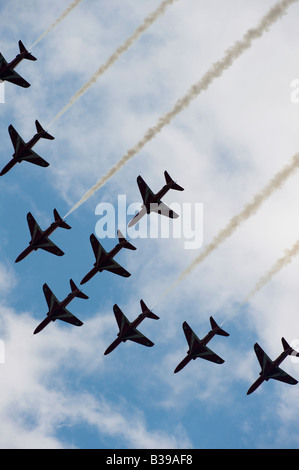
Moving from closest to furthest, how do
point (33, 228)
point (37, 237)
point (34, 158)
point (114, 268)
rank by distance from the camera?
point (114, 268) < point (37, 237) < point (33, 228) < point (34, 158)

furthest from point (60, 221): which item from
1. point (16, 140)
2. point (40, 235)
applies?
point (16, 140)

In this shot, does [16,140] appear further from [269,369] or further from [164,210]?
[269,369]

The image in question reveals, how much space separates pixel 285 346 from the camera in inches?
2514

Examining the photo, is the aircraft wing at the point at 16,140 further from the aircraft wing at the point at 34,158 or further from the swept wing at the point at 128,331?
the swept wing at the point at 128,331

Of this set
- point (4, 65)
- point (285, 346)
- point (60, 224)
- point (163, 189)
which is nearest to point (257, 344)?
point (285, 346)

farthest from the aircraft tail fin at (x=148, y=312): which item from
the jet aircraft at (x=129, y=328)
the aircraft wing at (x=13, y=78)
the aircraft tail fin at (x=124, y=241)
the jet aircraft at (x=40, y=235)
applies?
the aircraft wing at (x=13, y=78)

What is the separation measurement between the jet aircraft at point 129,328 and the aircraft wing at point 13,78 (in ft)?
73.1

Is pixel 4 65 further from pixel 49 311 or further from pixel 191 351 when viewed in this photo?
pixel 191 351

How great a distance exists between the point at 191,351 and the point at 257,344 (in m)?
5.68

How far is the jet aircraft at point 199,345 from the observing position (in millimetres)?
65062

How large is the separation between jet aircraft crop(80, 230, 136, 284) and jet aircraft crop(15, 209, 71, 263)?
2.95 metres

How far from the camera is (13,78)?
71.5m

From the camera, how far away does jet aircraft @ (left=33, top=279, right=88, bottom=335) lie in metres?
67.5

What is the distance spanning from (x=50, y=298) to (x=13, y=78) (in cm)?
2064
